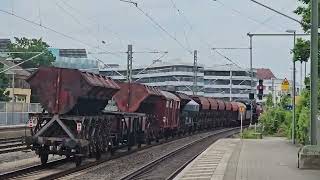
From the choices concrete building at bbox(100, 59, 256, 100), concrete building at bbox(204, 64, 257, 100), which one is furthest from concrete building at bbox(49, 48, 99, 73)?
concrete building at bbox(204, 64, 257, 100)

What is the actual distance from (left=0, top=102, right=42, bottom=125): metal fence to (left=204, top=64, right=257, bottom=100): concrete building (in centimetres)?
8983

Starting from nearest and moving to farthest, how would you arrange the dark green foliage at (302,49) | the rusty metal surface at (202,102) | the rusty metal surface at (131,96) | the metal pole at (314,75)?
the metal pole at (314,75), the dark green foliage at (302,49), the rusty metal surface at (131,96), the rusty metal surface at (202,102)

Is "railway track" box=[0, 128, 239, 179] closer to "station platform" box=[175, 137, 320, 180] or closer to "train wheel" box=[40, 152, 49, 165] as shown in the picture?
"train wheel" box=[40, 152, 49, 165]

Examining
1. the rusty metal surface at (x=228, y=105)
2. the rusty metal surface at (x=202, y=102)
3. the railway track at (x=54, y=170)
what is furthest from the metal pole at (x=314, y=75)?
the rusty metal surface at (x=228, y=105)

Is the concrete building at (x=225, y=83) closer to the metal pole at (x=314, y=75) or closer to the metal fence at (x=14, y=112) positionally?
the metal fence at (x=14, y=112)

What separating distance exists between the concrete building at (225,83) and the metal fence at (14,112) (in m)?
89.8

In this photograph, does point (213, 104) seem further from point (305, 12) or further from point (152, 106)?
point (305, 12)

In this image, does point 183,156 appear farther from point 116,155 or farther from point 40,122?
point 40,122

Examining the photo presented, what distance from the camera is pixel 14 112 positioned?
51188mm

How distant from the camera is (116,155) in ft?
83.8

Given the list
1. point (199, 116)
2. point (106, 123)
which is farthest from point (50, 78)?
point (199, 116)

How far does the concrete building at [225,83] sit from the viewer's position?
14338 cm

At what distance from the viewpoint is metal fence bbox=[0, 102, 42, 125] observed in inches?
1955

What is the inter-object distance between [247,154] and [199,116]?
2689 cm
